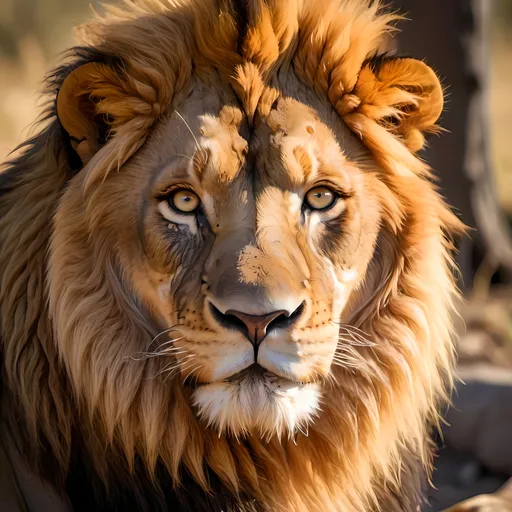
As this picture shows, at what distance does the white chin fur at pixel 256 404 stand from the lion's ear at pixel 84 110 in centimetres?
77

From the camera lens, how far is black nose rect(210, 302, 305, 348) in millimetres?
2268

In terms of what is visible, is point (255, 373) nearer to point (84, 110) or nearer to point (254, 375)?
point (254, 375)

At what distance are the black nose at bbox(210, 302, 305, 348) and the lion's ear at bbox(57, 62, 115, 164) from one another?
655 millimetres

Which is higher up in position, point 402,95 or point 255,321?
point 402,95

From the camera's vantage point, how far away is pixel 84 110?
2.63 m

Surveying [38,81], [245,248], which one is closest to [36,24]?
[38,81]

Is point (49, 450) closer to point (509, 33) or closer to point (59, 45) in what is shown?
point (59, 45)

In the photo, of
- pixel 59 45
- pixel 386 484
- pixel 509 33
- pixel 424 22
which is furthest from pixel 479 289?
pixel 509 33

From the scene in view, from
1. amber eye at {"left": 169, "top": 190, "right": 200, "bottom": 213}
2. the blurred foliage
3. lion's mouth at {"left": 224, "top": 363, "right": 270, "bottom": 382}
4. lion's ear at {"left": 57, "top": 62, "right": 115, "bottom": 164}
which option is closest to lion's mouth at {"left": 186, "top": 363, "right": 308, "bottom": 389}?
lion's mouth at {"left": 224, "top": 363, "right": 270, "bottom": 382}

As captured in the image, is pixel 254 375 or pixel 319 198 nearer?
pixel 254 375

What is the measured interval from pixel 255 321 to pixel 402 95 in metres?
0.88

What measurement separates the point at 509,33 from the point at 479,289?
13904mm

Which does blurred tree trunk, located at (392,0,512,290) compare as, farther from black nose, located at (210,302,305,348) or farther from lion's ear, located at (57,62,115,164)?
black nose, located at (210,302,305,348)

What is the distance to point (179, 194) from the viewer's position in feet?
8.39
